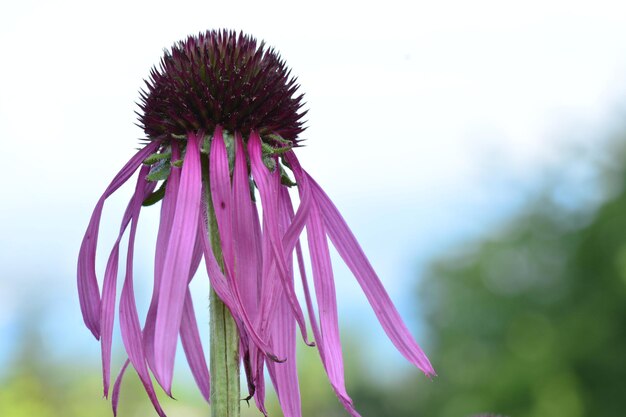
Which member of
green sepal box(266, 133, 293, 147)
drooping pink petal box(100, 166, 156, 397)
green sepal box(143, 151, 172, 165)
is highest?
green sepal box(266, 133, 293, 147)

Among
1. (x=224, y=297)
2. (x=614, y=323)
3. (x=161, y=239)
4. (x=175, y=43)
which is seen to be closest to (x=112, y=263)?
(x=161, y=239)

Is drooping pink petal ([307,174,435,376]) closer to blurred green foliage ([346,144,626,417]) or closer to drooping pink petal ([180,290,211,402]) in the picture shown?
drooping pink petal ([180,290,211,402])

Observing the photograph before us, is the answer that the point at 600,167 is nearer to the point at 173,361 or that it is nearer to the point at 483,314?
the point at 483,314

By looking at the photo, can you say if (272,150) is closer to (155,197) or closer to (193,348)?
(155,197)

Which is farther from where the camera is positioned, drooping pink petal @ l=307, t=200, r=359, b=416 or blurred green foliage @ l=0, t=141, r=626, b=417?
blurred green foliage @ l=0, t=141, r=626, b=417

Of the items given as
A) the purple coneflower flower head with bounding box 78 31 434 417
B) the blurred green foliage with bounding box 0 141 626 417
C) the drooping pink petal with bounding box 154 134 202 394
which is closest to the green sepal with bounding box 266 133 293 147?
the purple coneflower flower head with bounding box 78 31 434 417

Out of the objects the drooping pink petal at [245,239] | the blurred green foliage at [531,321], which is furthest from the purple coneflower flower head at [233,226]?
the blurred green foliage at [531,321]
